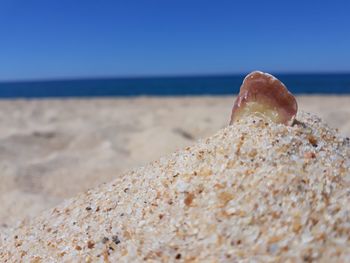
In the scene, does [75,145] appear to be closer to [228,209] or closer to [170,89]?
[228,209]

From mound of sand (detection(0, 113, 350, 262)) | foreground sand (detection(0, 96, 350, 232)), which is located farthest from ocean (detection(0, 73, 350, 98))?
mound of sand (detection(0, 113, 350, 262))

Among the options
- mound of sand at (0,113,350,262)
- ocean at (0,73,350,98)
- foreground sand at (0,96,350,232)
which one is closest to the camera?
mound of sand at (0,113,350,262)

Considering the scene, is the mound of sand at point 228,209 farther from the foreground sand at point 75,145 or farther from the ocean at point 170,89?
the ocean at point 170,89

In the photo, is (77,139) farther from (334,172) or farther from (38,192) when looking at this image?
(334,172)

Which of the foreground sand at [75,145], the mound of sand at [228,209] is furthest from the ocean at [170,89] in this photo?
the mound of sand at [228,209]

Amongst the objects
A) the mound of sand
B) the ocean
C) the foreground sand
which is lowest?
the ocean

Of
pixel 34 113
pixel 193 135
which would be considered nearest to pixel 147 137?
pixel 193 135

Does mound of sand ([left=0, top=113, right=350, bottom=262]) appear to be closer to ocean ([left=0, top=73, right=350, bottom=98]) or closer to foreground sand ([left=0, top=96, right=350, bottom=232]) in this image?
foreground sand ([left=0, top=96, right=350, bottom=232])
